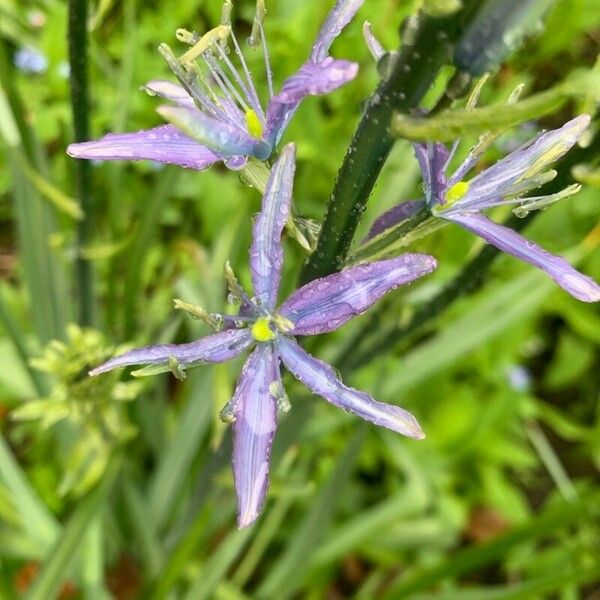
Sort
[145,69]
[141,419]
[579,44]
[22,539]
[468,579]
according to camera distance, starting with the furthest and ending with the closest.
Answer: [579,44] → [468,579] → [145,69] → [141,419] → [22,539]

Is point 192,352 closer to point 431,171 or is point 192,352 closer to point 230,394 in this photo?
point 431,171

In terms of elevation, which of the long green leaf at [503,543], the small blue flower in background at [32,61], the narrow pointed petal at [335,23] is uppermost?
the small blue flower in background at [32,61]

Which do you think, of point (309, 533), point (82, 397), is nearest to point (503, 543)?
point (309, 533)

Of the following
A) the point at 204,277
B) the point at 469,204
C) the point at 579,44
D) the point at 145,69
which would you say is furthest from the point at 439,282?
the point at 579,44

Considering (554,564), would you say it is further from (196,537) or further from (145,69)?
(145,69)

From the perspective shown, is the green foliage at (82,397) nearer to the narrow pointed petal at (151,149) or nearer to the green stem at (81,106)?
the green stem at (81,106)

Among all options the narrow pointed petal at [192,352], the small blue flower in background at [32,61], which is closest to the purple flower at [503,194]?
the narrow pointed petal at [192,352]
